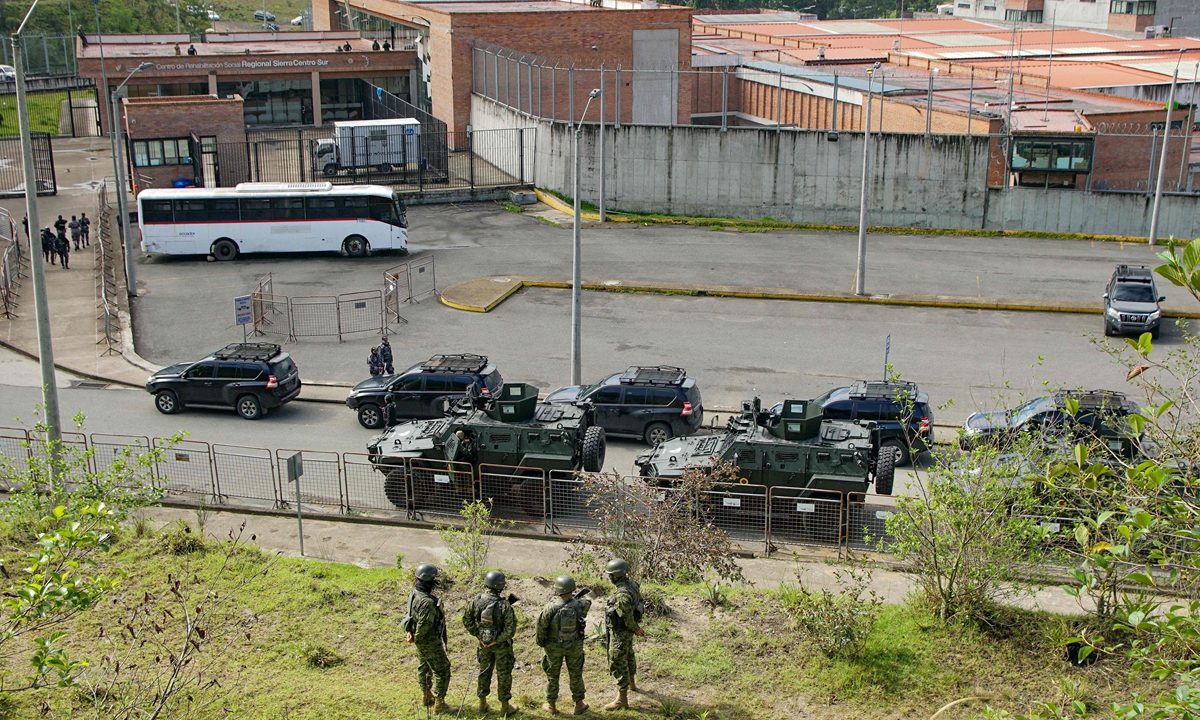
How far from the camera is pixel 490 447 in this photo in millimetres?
19016

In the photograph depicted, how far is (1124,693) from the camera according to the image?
39.1ft

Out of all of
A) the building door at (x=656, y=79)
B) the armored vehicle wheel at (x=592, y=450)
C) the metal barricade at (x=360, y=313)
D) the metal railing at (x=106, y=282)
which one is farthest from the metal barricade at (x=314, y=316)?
the building door at (x=656, y=79)

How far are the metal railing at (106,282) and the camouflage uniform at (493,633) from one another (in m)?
20.1

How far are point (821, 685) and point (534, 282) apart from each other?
22793mm

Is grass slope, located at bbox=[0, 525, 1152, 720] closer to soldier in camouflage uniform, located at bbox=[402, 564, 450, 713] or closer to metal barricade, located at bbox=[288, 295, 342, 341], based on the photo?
soldier in camouflage uniform, located at bbox=[402, 564, 450, 713]

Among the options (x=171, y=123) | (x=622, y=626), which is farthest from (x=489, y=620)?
(x=171, y=123)

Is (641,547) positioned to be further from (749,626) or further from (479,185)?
(479,185)

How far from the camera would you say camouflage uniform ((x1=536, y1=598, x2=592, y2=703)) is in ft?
36.6

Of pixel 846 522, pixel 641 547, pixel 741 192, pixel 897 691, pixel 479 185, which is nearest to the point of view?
pixel 897 691

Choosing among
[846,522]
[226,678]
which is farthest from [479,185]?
[226,678]

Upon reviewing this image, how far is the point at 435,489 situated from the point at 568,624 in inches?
312

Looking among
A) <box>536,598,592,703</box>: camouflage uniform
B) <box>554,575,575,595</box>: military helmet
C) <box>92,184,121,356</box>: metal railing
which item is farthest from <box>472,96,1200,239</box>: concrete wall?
<box>554,575,575,595</box>: military helmet

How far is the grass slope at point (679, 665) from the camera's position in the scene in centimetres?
1164

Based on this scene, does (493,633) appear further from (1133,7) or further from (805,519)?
(1133,7)
